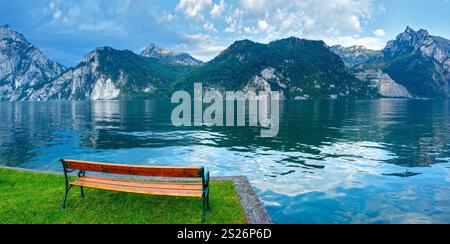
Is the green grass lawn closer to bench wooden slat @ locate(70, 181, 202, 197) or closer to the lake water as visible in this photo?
bench wooden slat @ locate(70, 181, 202, 197)

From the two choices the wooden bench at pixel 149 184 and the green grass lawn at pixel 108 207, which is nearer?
the wooden bench at pixel 149 184

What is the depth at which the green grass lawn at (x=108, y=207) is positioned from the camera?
10.7 metres

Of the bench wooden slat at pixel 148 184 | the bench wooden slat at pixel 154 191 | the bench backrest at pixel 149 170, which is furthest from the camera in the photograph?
the bench wooden slat at pixel 148 184

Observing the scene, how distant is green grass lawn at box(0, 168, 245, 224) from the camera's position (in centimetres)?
1067

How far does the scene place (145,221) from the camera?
1059 centimetres

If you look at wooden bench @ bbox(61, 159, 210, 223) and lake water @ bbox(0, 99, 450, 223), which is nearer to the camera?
wooden bench @ bbox(61, 159, 210, 223)

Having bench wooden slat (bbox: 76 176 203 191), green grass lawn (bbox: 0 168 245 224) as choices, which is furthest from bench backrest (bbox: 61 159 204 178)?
green grass lawn (bbox: 0 168 245 224)

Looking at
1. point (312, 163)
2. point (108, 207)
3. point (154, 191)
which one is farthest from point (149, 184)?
point (312, 163)

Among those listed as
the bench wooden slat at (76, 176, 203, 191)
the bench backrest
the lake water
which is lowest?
the lake water

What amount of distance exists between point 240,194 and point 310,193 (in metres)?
5.02

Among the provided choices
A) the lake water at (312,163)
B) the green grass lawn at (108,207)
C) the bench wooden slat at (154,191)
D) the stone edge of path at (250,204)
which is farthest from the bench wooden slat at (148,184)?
the lake water at (312,163)

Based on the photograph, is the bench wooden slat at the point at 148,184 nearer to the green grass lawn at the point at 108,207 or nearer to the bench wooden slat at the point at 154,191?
the bench wooden slat at the point at 154,191

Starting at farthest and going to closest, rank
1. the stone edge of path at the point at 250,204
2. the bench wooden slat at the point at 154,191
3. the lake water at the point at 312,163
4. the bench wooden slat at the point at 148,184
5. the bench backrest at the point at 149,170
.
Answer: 1. the lake water at the point at 312,163
2. the bench wooden slat at the point at 148,184
3. the stone edge of path at the point at 250,204
4. the bench wooden slat at the point at 154,191
5. the bench backrest at the point at 149,170
